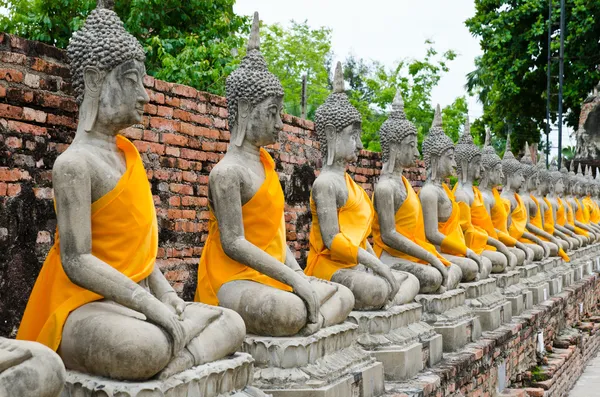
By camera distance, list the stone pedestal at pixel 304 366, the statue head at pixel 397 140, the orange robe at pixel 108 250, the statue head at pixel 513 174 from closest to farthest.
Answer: the orange robe at pixel 108 250 < the stone pedestal at pixel 304 366 < the statue head at pixel 397 140 < the statue head at pixel 513 174

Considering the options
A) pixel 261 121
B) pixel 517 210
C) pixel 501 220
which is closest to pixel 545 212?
pixel 517 210

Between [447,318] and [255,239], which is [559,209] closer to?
[447,318]

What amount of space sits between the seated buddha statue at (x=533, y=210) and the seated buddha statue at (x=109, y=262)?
29.0ft

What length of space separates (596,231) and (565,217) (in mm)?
2349

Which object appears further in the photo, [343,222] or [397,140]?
[397,140]

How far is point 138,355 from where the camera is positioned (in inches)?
128

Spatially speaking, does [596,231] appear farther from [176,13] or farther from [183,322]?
[183,322]

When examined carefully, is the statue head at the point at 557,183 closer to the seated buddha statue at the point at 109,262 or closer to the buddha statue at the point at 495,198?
the buddha statue at the point at 495,198

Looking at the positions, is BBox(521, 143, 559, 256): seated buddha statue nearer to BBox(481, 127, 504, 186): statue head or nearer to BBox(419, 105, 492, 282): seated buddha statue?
BBox(481, 127, 504, 186): statue head

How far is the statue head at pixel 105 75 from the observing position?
3.70 metres

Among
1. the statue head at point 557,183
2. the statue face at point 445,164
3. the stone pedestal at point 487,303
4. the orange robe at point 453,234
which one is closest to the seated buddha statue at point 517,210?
the stone pedestal at point 487,303

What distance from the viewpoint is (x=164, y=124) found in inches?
240

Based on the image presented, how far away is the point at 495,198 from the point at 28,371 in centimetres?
833

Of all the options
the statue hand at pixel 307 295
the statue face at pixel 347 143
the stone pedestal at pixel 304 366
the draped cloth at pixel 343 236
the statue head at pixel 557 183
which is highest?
the statue face at pixel 347 143
